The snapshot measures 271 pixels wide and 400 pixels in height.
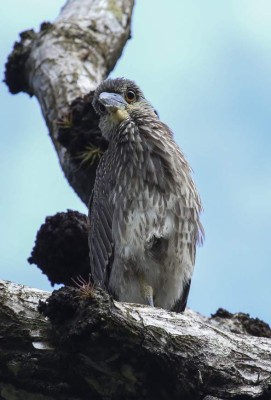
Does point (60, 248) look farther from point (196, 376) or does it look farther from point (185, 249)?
point (196, 376)

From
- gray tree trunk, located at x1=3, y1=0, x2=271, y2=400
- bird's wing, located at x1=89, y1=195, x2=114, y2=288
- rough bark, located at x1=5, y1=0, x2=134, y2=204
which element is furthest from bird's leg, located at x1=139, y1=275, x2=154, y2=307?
gray tree trunk, located at x1=3, y1=0, x2=271, y2=400

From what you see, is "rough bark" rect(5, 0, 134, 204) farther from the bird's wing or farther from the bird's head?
the bird's wing

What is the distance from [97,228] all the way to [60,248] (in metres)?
0.37

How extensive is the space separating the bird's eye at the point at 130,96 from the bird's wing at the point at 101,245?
3.73 feet

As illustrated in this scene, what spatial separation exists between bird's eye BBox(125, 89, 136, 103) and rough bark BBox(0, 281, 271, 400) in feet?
11.2

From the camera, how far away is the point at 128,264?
6.28 m

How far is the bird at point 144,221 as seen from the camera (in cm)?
630

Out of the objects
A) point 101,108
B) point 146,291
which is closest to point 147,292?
point 146,291

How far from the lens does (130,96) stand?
24.8ft

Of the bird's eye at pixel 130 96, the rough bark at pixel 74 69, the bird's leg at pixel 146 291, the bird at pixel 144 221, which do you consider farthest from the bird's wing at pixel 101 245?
the bird's eye at pixel 130 96

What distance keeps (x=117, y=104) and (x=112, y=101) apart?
0.12m

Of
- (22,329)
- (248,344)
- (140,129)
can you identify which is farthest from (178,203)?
(22,329)

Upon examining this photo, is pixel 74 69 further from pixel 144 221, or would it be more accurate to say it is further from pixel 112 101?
pixel 144 221

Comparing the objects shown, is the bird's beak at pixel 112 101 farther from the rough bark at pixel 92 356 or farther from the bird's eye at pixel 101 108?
the rough bark at pixel 92 356
